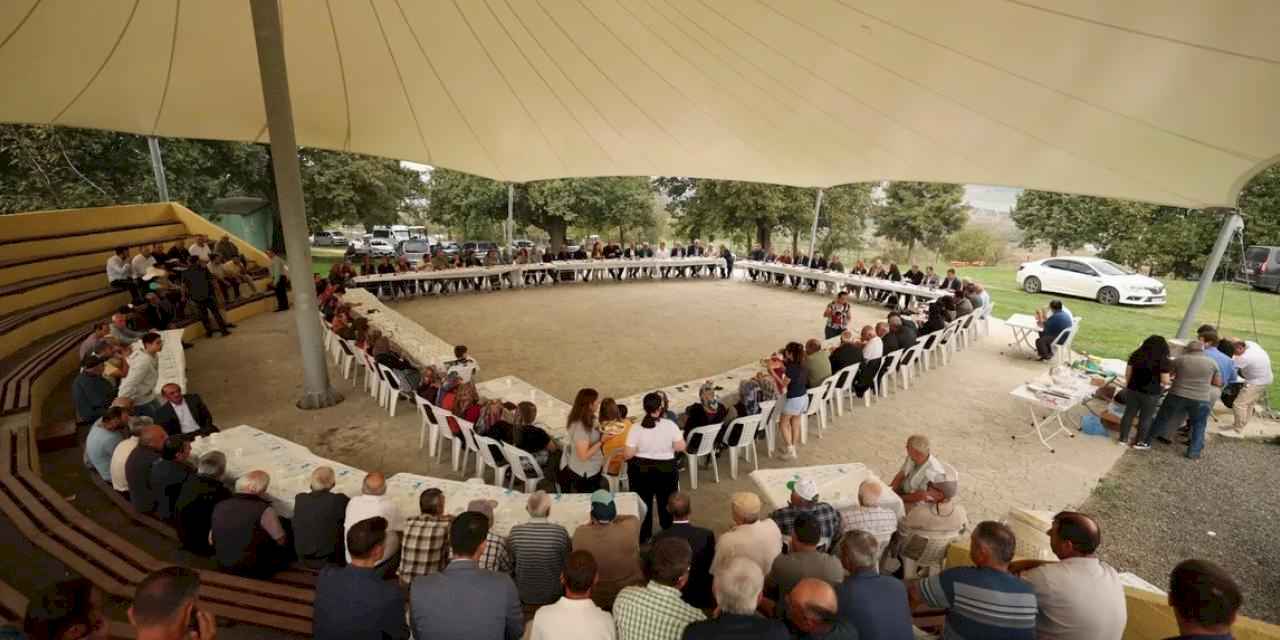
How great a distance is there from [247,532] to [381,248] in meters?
26.0

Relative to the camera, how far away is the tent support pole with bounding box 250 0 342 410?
5.51 metres

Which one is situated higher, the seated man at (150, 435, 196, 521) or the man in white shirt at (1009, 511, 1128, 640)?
the man in white shirt at (1009, 511, 1128, 640)

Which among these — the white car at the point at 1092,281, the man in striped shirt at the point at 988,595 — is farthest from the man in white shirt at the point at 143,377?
the white car at the point at 1092,281

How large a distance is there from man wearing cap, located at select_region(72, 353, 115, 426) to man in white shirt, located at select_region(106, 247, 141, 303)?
17.8 feet

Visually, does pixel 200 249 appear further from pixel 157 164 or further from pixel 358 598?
pixel 358 598

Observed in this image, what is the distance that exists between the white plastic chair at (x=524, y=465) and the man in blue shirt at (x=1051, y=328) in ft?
30.5

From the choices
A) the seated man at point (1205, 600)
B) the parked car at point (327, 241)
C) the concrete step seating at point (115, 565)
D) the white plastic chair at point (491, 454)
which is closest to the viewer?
the seated man at point (1205, 600)

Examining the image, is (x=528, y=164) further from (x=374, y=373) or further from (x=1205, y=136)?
(x=1205, y=136)

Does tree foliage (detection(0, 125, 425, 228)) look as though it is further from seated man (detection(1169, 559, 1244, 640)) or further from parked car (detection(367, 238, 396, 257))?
seated man (detection(1169, 559, 1244, 640))

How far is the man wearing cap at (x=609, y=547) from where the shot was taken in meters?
2.90

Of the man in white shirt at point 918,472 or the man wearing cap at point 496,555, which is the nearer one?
the man wearing cap at point 496,555

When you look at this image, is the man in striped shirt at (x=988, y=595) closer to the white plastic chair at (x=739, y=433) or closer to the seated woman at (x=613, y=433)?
the seated woman at (x=613, y=433)

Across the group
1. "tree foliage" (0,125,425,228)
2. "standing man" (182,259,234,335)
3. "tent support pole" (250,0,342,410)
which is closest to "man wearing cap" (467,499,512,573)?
"tent support pole" (250,0,342,410)

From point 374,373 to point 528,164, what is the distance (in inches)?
215
